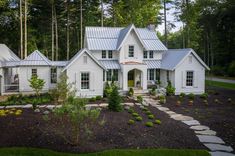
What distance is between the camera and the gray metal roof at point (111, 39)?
89.9 ft

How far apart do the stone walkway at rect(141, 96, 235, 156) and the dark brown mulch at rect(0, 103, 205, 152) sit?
38 centimetres

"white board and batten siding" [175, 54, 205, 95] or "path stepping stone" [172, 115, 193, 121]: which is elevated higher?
"white board and batten siding" [175, 54, 205, 95]

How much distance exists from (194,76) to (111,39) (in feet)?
32.2

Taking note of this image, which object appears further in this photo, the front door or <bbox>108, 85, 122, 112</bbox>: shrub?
the front door

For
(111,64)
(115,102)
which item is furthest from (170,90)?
(115,102)

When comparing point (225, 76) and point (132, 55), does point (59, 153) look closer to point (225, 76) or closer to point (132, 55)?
point (132, 55)

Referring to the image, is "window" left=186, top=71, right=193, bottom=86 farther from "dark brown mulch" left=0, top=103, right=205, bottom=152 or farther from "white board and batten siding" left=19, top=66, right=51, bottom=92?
"white board and batten siding" left=19, top=66, right=51, bottom=92

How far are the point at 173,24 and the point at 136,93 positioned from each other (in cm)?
2168

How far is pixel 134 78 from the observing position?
28.3 m

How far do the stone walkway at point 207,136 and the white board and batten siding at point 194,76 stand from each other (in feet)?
25.7

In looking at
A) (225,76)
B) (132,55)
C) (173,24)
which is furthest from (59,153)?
(225,76)

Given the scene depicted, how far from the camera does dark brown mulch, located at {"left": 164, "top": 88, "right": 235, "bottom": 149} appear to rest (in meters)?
13.2

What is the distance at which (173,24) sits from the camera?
43.1 metres

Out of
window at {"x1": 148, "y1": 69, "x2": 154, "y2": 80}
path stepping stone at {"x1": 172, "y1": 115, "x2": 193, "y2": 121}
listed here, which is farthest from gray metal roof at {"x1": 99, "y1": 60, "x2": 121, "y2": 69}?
path stepping stone at {"x1": 172, "y1": 115, "x2": 193, "y2": 121}
